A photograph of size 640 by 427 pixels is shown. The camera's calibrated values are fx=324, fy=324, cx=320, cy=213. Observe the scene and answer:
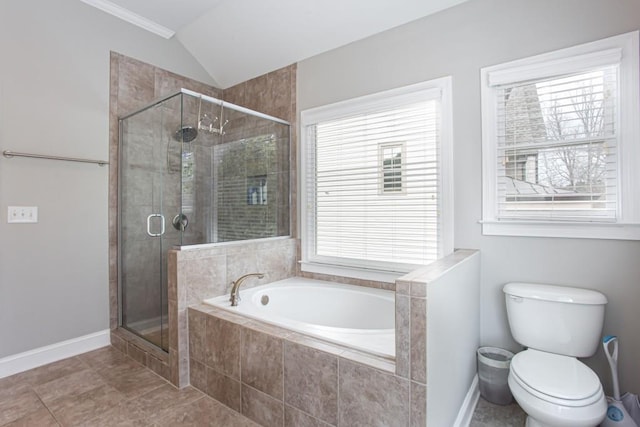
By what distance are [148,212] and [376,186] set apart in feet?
6.10

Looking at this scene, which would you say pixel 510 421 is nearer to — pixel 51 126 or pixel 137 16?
pixel 51 126

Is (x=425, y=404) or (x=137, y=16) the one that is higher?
(x=137, y=16)

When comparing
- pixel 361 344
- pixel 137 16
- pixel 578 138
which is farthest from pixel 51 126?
pixel 578 138

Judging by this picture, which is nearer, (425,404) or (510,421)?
(425,404)

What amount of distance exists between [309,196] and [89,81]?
6.67 feet

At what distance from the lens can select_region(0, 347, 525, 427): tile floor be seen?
5.78ft

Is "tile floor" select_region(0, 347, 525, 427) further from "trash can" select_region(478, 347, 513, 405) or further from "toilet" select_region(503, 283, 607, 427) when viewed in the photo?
"toilet" select_region(503, 283, 607, 427)

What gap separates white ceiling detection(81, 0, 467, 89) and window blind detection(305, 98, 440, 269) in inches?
26.1

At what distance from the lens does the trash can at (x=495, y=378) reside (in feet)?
6.24

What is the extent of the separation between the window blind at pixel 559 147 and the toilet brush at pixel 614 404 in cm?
68

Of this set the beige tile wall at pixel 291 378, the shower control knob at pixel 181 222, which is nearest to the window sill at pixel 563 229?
the beige tile wall at pixel 291 378

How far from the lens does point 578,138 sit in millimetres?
1893

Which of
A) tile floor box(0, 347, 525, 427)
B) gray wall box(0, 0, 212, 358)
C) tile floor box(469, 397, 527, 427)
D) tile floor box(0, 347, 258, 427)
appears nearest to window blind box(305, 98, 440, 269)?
tile floor box(469, 397, 527, 427)

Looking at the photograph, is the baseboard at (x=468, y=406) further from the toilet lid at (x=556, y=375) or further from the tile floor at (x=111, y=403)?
the toilet lid at (x=556, y=375)
